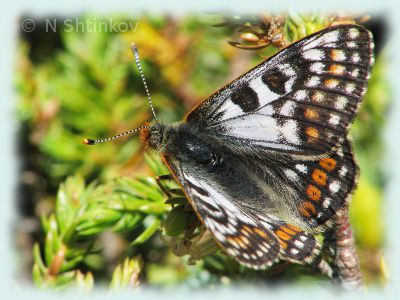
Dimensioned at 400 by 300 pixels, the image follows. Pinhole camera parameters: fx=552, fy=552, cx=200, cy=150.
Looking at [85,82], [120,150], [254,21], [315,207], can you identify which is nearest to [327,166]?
[315,207]

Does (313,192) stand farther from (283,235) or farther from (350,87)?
(350,87)

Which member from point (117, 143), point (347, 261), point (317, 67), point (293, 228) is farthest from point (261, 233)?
point (117, 143)

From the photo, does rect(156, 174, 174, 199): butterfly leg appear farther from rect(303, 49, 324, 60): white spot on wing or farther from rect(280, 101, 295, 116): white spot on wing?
rect(303, 49, 324, 60): white spot on wing

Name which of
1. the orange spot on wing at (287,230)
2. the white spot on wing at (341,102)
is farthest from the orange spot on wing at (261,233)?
the white spot on wing at (341,102)

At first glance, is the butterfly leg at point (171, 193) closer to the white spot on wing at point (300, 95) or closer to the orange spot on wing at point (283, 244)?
the orange spot on wing at point (283, 244)

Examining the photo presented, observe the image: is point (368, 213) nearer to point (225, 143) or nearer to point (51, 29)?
point (225, 143)

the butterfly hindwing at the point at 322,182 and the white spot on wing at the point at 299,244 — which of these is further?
the butterfly hindwing at the point at 322,182
